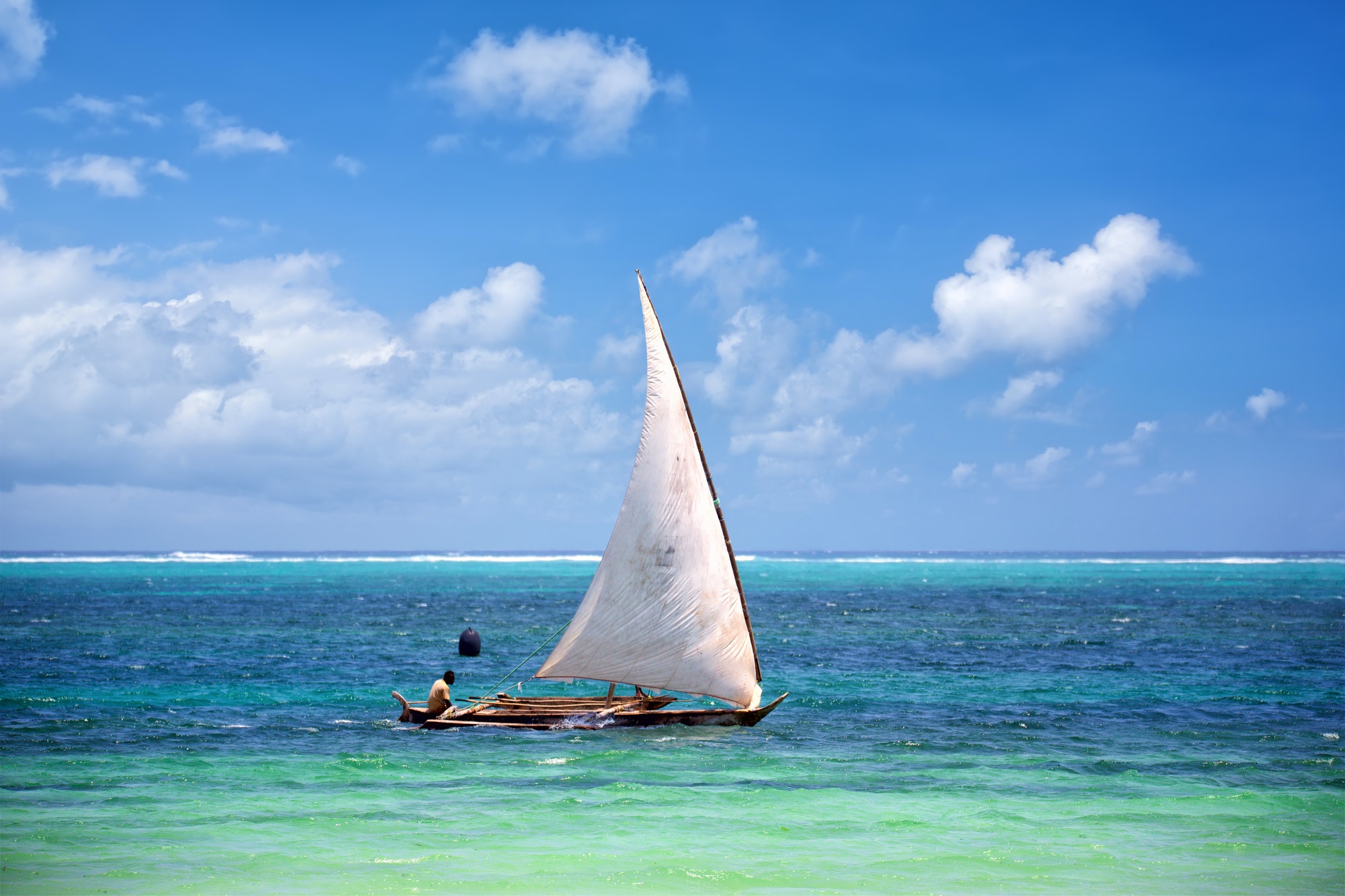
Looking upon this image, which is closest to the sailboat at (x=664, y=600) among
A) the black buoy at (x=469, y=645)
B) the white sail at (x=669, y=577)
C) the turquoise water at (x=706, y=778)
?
the white sail at (x=669, y=577)

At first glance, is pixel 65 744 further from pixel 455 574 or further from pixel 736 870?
pixel 455 574

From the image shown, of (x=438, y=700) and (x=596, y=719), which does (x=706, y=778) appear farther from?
(x=438, y=700)

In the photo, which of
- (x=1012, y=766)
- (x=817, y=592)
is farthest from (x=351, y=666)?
(x=817, y=592)

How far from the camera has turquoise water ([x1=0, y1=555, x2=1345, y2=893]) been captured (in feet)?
57.7

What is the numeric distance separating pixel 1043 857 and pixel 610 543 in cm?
1425

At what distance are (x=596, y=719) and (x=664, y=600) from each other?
3.78 meters

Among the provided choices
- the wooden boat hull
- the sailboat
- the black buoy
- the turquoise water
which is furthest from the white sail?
the black buoy

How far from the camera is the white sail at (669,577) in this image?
28.5 meters

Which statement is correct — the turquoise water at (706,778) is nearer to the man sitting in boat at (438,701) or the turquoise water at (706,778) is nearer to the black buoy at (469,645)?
the black buoy at (469,645)

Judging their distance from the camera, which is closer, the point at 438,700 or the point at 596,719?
the point at 596,719

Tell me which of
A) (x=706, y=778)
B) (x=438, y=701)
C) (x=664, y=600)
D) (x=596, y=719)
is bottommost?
(x=706, y=778)

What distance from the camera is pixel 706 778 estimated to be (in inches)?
949

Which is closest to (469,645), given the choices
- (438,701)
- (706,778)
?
(438,701)

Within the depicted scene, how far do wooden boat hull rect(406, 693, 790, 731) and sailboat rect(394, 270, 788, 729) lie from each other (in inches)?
1.0
